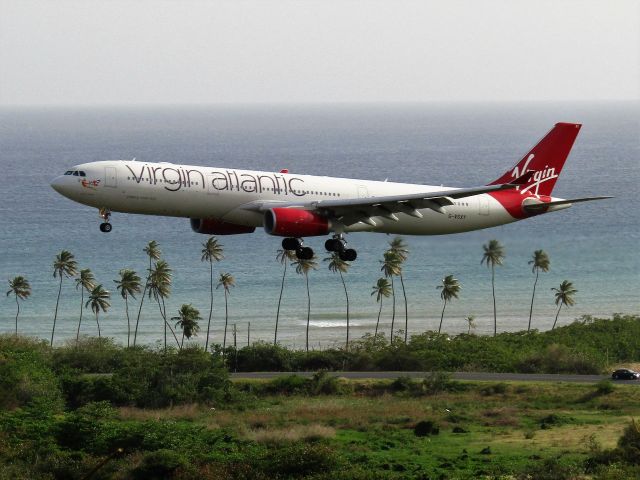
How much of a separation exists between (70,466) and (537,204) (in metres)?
33.2

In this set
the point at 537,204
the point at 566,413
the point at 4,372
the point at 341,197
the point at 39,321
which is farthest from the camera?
the point at 39,321

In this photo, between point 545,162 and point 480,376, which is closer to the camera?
point 545,162

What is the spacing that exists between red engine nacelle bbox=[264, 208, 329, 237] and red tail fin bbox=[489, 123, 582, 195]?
16475 mm

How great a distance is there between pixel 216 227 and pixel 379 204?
9.76m

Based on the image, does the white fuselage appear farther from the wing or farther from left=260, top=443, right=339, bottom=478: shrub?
left=260, top=443, right=339, bottom=478: shrub

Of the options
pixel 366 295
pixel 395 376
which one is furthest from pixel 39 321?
pixel 395 376

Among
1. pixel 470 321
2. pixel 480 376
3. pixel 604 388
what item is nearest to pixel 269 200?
pixel 604 388

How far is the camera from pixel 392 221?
71.4m

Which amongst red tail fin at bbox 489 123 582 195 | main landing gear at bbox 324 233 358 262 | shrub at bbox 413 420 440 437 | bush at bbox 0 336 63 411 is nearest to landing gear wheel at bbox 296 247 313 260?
main landing gear at bbox 324 233 358 262

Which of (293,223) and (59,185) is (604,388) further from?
(59,185)

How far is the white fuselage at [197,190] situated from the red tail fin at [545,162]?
10555 millimetres

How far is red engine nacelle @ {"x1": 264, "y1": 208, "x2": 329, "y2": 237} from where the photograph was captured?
65.8 metres

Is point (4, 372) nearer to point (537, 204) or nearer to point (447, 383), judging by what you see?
point (447, 383)

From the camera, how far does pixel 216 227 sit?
2761 inches
